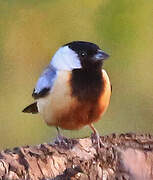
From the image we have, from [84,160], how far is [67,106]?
21.9 inches

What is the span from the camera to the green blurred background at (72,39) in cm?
585

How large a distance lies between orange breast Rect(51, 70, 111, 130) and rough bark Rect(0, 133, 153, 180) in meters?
0.27

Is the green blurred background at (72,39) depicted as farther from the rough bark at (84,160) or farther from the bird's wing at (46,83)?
the rough bark at (84,160)

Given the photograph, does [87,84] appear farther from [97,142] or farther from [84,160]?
[84,160]

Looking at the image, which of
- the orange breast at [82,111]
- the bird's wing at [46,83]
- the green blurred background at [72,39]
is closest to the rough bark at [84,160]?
the orange breast at [82,111]

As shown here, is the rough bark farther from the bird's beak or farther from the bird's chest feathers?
the bird's beak

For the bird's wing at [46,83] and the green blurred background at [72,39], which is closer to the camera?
the bird's wing at [46,83]

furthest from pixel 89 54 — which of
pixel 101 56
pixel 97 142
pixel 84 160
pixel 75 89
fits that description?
pixel 84 160

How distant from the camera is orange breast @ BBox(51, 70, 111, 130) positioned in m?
4.33

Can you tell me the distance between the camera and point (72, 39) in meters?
6.12

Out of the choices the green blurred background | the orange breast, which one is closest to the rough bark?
the orange breast

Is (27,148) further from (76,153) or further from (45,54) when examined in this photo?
(45,54)

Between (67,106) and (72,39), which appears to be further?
(72,39)

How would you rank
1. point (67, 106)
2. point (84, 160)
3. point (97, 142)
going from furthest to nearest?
point (67, 106) < point (97, 142) < point (84, 160)
